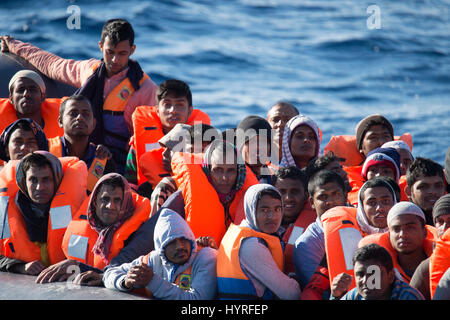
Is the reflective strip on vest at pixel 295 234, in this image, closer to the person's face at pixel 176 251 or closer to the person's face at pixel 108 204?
the person's face at pixel 176 251

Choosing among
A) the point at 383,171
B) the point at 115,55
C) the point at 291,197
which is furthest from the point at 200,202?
the point at 115,55

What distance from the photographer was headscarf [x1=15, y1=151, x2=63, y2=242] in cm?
641

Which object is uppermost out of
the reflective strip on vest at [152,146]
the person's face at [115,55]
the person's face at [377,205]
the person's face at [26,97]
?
the person's face at [115,55]

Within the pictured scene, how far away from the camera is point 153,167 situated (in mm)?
7281

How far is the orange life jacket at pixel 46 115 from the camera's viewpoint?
8.23 metres

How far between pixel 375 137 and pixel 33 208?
3.67 meters

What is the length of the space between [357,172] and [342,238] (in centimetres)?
205

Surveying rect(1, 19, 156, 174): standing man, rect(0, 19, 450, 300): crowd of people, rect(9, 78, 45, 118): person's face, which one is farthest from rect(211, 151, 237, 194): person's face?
rect(9, 78, 45, 118): person's face

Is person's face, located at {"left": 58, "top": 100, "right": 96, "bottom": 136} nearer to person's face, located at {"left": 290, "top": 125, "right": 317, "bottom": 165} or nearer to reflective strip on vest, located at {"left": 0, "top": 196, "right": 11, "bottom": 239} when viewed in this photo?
reflective strip on vest, located at {"left": 0, "top": 196, "right": 11, "bottom": 239}

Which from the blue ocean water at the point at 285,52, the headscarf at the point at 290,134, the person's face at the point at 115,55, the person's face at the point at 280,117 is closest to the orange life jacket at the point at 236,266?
the headscarf at the point at 290,134

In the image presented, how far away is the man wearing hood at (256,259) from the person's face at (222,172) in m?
0.74

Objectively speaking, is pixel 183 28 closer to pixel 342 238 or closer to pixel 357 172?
pixel 357 172

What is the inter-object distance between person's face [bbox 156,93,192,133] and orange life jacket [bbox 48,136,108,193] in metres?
0.76
